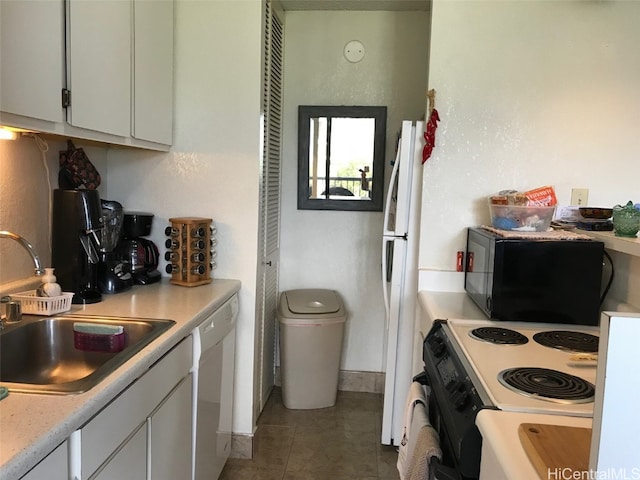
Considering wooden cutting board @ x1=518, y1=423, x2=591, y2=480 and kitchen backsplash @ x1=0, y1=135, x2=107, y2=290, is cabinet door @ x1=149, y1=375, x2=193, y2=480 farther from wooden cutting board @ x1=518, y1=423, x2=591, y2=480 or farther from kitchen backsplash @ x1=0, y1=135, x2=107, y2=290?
wooden cutting board @ x1=518, y1=423, x2=591, y2=480

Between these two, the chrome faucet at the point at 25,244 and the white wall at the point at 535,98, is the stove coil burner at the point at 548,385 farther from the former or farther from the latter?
the chrome faucet at the point at 25,244

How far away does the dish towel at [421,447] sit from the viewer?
138cm

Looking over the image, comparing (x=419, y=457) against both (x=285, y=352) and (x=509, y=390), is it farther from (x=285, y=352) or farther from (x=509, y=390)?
(x=285, y=352)

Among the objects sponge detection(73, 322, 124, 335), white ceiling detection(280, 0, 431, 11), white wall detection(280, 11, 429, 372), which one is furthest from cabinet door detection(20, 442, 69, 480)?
white ceiling detection(280, 0, 431, 11)

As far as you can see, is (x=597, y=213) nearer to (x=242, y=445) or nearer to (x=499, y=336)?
(x=499, y=336)

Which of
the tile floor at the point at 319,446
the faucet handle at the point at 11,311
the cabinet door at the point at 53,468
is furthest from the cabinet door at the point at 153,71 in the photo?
the tile floor at the point at 319,446

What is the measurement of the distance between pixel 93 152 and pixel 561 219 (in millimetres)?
2176

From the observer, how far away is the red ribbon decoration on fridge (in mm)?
2396

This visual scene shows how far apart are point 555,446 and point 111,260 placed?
1.80 metres

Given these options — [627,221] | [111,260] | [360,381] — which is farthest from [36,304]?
[360,381]

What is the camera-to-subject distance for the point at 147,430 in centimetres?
152

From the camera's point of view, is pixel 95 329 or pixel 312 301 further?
pixel 312 301

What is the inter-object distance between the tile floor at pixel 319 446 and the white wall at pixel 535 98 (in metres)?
1.38

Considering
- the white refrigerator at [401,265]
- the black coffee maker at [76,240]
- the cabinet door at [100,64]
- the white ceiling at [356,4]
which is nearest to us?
the cabinet door at [100,64]
